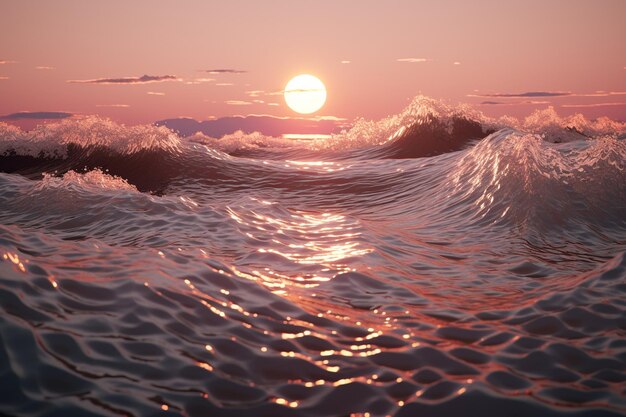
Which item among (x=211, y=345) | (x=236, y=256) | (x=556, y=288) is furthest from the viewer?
(x=236, y=256)

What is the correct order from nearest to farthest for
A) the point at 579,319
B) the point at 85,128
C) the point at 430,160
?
the point at 579,319, the point at 430,160, the point at 85,128

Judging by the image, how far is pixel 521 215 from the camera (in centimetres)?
972

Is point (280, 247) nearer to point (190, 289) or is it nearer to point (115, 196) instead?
point (190, 289)

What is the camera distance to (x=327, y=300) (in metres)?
5.66

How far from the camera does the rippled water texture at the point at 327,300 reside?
12.4ft

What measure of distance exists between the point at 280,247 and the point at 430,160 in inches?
377

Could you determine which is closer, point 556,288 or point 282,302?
point 282,302

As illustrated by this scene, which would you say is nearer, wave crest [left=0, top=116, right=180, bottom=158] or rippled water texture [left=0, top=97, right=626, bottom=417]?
rippled water texture [left=0, top=97, right=626, bottom=417]

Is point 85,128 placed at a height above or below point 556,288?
above

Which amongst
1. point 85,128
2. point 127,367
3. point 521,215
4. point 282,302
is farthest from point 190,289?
point 85,128

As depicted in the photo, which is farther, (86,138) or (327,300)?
(86,138)

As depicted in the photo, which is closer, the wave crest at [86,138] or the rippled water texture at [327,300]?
the rippled water texture at [327,300]

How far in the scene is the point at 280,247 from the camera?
7.79 m

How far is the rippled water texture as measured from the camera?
377 cm
